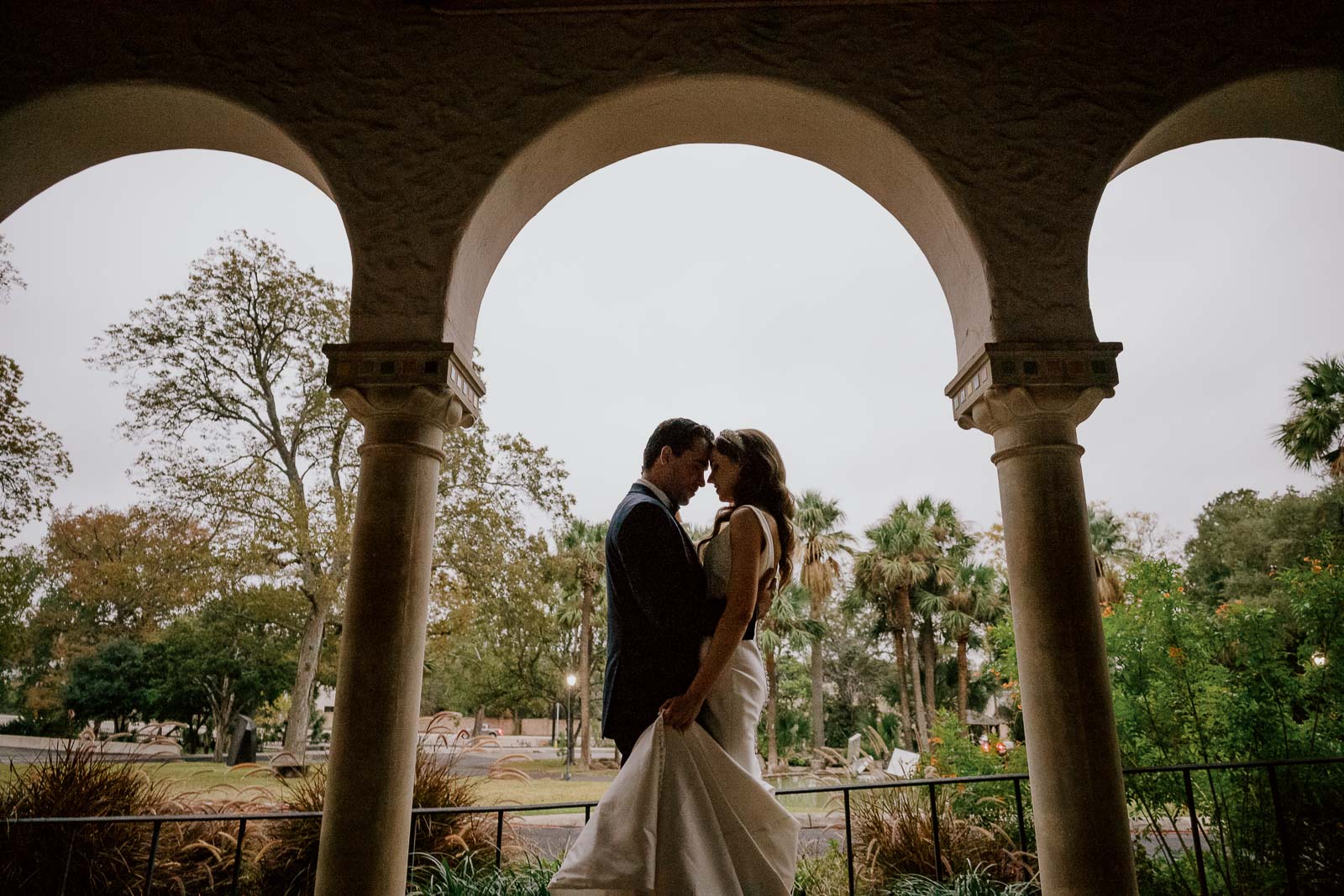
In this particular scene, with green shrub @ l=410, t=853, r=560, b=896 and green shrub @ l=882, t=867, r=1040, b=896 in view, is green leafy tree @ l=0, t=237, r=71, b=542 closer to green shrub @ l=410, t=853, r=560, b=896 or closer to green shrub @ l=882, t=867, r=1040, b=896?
green shrub @ l=410, t=853, r=560, b=896

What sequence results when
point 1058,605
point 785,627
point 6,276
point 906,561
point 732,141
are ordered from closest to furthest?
point 1058,605, point 732,141, point 6,276, point 785,627, point 906,561

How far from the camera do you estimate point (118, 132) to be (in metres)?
3.51

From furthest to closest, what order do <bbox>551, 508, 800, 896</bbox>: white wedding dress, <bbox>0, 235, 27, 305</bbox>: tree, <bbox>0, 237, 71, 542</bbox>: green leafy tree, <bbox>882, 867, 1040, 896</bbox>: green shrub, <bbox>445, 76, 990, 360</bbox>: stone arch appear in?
<bbox>0, 235, 27, 305</bbox>: tree
<bbox>0, 237, 71, 542</bbox>: green leafy tree
<bbox>882, 867, 1040, 896</bbox>: green shrub
<bbox>445, 76, 990, 360</bbox>: stone arch
<bbox>551, 508, 800, 896</bbox>: white wedding dress

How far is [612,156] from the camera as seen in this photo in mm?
3775

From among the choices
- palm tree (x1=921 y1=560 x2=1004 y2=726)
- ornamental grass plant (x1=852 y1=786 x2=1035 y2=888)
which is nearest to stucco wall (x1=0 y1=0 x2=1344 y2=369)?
ornamental grass plant (x1=852 y1=786 x2=1035 y2=888)

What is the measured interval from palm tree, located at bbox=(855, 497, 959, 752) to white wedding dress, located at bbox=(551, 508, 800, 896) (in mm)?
21299

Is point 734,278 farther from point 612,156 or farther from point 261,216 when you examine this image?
point 612,156

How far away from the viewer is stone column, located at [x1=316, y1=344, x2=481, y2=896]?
254 cm

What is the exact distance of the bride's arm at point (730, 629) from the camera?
2.05m

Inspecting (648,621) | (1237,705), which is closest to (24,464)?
(648,621)

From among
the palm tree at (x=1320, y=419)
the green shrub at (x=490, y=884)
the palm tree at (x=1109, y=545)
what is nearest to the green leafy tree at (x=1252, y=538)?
the palm tree at (x=1109, y=545)

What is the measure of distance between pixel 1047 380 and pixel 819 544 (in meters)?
17.7

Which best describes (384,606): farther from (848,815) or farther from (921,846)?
(921,846)

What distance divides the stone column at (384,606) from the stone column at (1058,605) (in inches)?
91.4
